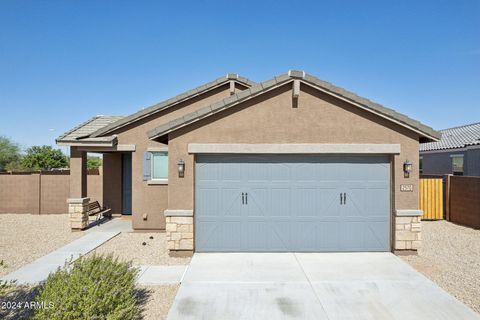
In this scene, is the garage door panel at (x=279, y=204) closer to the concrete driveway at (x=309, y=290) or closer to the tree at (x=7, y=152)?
the concrete driveway at (x=309, y=290)

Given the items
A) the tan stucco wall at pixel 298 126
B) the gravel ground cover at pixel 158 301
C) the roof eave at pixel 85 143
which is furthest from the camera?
the roof eave at pixel 85 143

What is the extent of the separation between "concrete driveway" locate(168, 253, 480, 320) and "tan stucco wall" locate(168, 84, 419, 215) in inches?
90.3

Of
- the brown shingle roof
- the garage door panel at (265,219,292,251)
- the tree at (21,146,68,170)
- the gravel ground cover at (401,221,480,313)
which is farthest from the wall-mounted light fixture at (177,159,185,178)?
the tree at (21,146,68,170)

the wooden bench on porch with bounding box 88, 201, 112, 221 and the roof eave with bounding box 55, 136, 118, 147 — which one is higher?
the roof eave with bounding box 55, 136, 118, 147

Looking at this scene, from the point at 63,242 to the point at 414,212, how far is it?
10.5 meters

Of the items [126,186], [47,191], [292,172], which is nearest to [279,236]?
[292,172]

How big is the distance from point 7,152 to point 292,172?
51236 millimetres

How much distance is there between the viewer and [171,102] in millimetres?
10211

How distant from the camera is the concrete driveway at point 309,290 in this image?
4.59m

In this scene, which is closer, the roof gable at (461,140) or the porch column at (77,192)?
the porch column at (77,192)

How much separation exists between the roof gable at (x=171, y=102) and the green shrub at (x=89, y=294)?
6.31 meters

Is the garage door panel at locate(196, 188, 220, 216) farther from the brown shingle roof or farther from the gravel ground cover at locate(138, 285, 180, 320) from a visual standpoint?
the brown shingle roof

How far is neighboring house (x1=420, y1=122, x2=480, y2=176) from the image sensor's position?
1628 cm

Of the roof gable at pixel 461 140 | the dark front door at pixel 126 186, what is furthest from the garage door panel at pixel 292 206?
the roof gable at pixel 461 140
